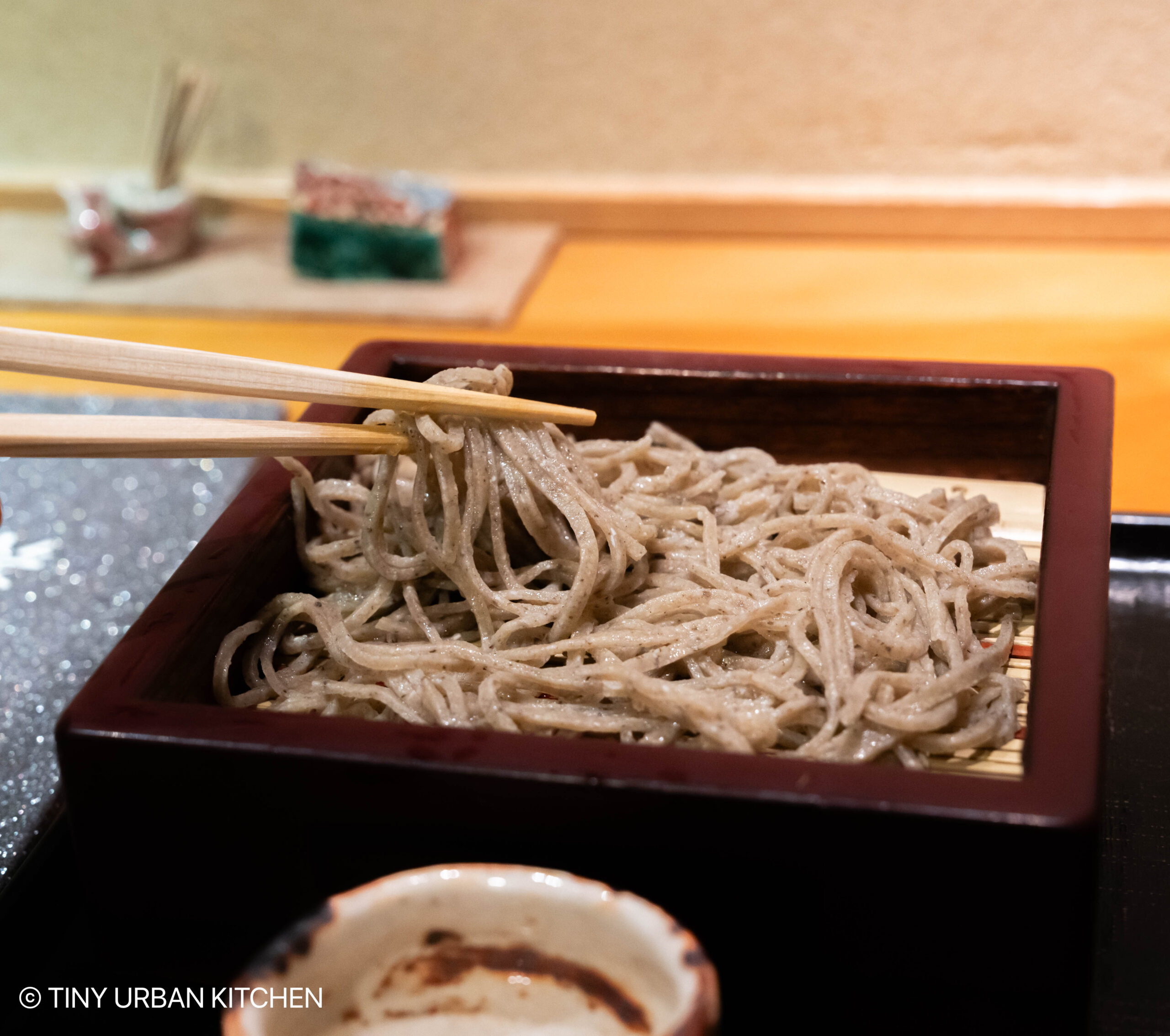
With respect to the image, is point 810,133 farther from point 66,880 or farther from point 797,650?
point 66,880

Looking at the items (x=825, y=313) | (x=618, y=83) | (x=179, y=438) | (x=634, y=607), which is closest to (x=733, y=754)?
(x=634, y=607)

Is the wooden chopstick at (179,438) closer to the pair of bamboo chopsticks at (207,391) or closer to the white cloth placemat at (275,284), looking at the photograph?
the pair of bamboo chopsticks at (207,391)

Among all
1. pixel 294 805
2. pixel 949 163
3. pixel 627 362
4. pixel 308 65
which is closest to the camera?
pixel 294 805

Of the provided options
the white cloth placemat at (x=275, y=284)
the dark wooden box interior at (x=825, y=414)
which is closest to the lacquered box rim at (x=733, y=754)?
the dark wooden box interior at (x=825, y=414)

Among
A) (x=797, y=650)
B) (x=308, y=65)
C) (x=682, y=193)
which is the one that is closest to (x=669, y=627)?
(x=797, y=650)

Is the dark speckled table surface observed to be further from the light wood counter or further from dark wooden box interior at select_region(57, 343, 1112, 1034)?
the light wood counter

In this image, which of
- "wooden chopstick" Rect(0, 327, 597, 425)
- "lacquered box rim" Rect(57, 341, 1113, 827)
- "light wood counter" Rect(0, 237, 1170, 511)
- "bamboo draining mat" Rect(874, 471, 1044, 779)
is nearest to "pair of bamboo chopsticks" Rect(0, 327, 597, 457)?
"wooden chopstick" Rect(0, 327, 597, 425)

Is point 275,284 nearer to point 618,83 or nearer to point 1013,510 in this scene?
point 618,83
